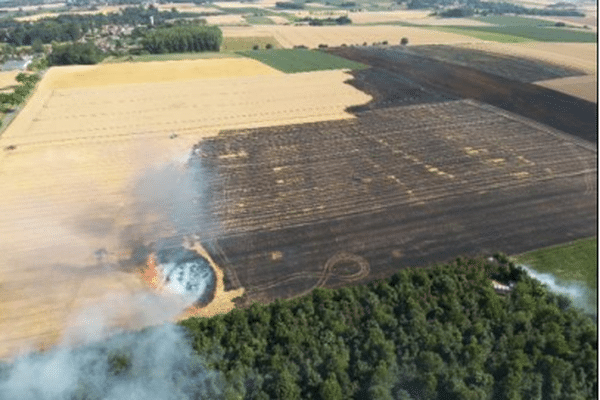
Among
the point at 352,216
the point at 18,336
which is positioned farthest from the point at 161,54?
the point at 18,336

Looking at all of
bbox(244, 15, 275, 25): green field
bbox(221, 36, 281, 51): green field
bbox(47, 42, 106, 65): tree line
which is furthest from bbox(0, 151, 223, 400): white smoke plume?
bbox(244, 15, 275, 25): green field

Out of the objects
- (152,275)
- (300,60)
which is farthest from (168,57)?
(152,275)

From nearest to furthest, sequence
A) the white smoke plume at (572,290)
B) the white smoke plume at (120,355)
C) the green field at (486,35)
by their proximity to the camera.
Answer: the white smoke plume at (120,355)
the white smoke plume at (572,290)
the green field at (486,35)

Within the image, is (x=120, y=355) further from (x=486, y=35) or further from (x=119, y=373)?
(x=486, y=35)

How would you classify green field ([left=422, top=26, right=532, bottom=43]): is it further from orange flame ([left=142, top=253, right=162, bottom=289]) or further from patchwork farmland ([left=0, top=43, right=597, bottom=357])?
orange flame ([left=142, top=253, right=162, bottom=289])

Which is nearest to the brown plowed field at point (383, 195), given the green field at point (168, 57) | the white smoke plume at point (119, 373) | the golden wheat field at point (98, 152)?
the golden wheat field at point (98, 152)

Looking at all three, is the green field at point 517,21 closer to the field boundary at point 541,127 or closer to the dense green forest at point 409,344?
the field boundary at point 541,127

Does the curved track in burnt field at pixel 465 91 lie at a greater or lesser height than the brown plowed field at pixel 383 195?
greater
